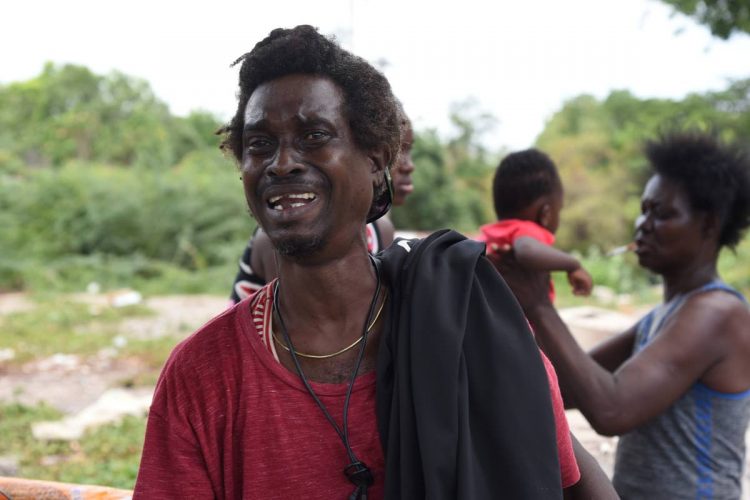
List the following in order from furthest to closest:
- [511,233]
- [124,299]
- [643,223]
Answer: [124,299] → [511,233] → [643,223]

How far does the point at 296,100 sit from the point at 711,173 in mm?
1536

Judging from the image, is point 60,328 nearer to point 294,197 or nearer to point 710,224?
point 710,224

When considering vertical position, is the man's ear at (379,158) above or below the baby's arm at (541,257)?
above

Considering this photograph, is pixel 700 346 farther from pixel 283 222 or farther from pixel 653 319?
pixel 283 222

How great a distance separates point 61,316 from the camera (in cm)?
927

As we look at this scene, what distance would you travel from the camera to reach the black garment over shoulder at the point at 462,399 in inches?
48.0

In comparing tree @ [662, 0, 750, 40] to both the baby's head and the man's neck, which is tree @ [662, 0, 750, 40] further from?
the man's neck

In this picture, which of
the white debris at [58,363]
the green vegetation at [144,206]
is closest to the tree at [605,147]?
the green vegetation at [144,206]

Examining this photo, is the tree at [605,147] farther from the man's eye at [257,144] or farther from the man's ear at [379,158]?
the man's eye at [257,144]

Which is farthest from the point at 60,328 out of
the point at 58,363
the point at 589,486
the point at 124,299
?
the point at 589,486

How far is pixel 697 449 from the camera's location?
2.04 meters

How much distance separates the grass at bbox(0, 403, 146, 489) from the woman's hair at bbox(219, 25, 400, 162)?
11.1ft

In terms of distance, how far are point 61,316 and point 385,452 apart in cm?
906

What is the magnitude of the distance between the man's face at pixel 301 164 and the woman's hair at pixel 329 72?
0.02 metres
